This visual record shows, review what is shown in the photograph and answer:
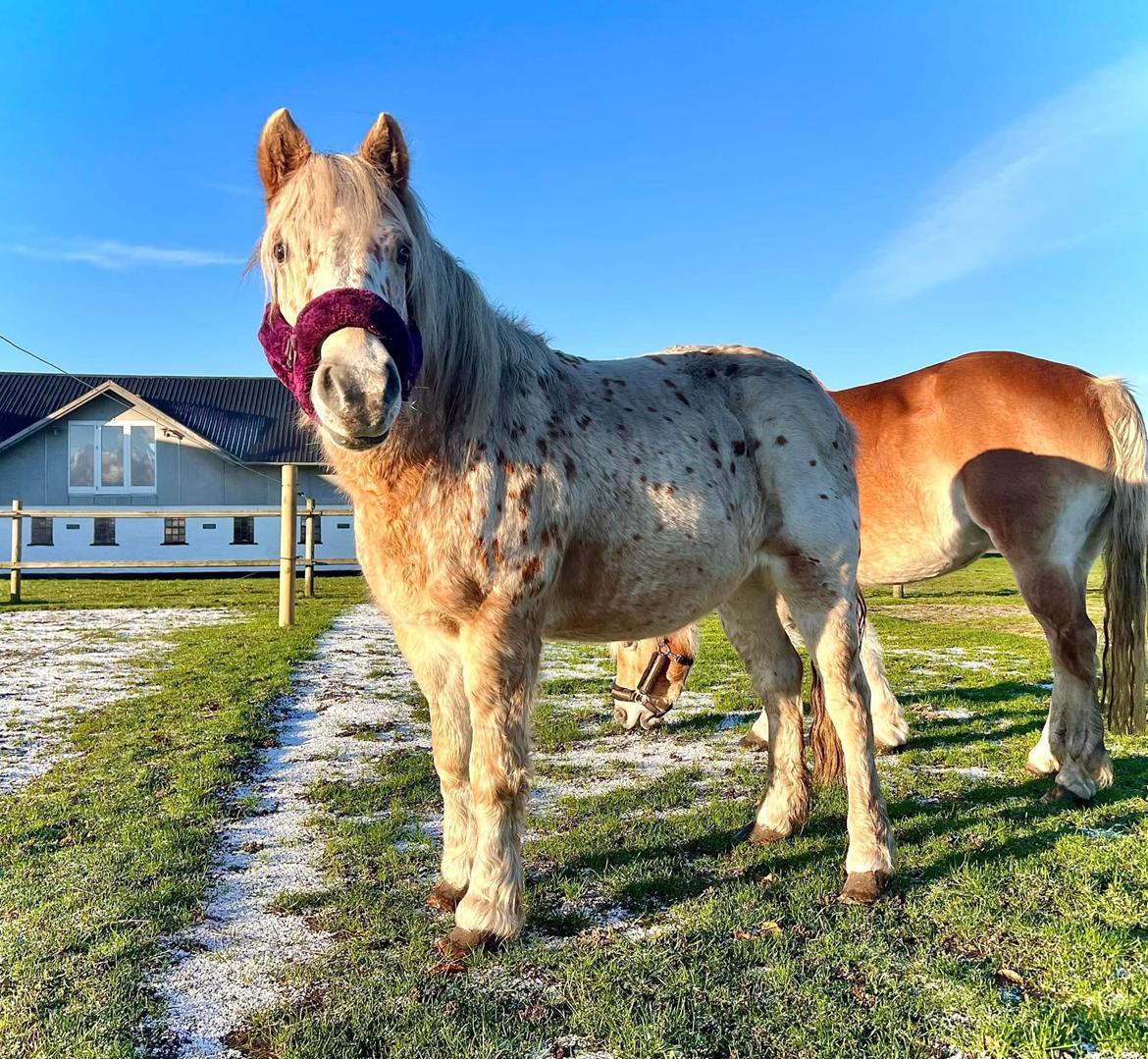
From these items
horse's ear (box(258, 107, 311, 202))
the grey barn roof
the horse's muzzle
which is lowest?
the horse's muzzle

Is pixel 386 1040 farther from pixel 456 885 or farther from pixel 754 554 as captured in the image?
pixel 754 554

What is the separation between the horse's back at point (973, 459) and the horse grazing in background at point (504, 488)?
1.38 metres

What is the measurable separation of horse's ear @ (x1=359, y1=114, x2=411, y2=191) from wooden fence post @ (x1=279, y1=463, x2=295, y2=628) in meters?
9.08

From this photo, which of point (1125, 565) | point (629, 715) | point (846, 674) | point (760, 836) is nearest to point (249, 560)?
point (629, 715)

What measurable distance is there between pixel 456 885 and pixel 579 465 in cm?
Result: 169

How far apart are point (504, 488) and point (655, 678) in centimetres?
290

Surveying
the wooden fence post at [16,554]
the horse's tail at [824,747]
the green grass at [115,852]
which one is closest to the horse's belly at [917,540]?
the horse's tail at [824,747]

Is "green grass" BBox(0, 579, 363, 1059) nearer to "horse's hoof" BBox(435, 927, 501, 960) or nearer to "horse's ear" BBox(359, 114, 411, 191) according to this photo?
"horse's hoof" BBox(435, 927, 501, 960)

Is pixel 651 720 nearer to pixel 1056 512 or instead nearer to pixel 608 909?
pixel 608 909

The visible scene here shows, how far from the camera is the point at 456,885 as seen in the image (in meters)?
2.90

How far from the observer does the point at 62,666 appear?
7.58 meters

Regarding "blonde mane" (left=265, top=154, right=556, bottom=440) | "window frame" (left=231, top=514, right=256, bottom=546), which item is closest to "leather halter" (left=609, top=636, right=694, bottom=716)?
"blonde mane" (left=265, top=154, right=556, bottom=440)

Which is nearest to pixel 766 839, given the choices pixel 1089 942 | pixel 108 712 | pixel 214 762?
pixel 1089 942

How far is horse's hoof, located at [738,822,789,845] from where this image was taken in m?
3.45
